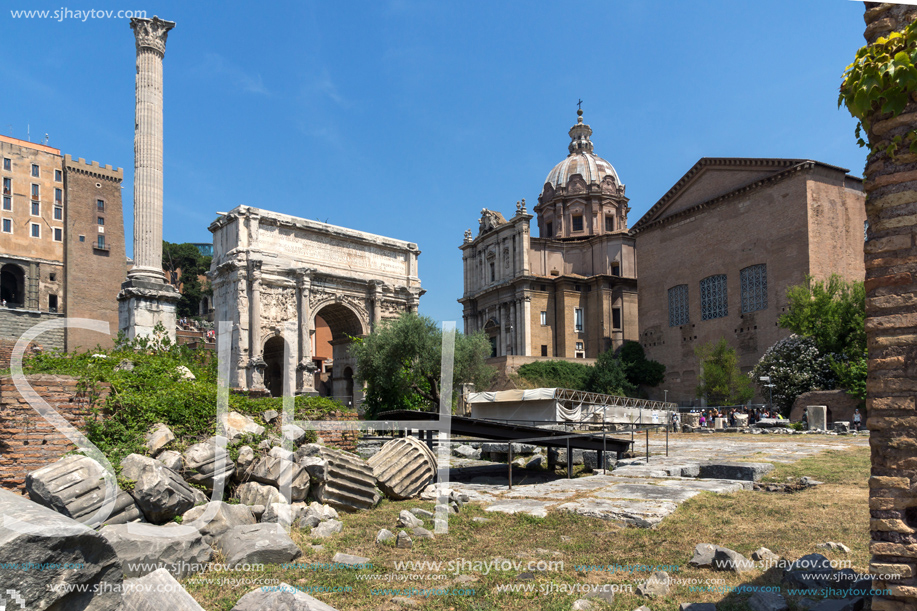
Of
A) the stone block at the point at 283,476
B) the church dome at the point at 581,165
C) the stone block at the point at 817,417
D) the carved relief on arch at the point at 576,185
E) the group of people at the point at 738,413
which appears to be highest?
the church dome at the point at 581,165

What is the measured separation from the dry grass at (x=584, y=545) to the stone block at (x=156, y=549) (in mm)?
349

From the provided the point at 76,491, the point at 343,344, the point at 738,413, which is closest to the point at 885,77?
the point at 76,491

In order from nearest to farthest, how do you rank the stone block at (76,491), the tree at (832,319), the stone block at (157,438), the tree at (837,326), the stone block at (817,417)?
the stone block at (76,491), the stone block at (157,438), the stone block at (817,417), the tree at (837,326), the tree at (832,319)

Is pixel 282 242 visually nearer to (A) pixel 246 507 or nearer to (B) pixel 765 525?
(A) pixel 246 507

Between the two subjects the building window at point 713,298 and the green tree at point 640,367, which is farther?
the green tree at point 640,367

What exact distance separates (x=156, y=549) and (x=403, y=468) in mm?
4379

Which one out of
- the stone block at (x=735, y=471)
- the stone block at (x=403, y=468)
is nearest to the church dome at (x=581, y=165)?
the stone block at (x=735, y=471)

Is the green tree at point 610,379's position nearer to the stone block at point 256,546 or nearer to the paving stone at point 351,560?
the paving stone at point 351,560

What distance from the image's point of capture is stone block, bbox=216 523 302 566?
5492mm

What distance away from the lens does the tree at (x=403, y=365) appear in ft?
76.8

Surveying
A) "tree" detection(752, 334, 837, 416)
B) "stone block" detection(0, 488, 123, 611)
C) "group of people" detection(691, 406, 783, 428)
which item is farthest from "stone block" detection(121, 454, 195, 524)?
"tree" detection(752, 334, 837, 416)

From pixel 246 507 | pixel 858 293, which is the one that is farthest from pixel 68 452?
pixel 858 293

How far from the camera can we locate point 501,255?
54.8m

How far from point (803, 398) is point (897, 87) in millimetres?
27231
